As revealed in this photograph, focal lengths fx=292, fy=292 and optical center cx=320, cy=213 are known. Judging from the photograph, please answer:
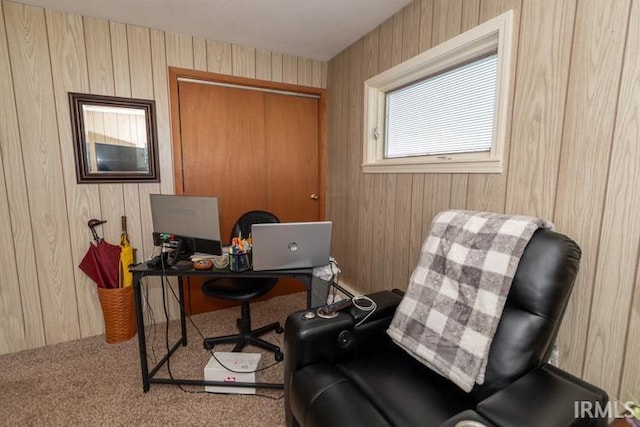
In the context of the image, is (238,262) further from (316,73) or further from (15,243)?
(316,73)

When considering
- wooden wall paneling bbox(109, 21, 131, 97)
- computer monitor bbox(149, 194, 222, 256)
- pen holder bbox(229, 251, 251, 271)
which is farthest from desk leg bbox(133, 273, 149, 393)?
wooden wall paneling bbox(109, 21, 131, 97)

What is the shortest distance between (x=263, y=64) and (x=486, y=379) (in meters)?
2.75

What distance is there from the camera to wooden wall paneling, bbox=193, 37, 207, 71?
2.39m

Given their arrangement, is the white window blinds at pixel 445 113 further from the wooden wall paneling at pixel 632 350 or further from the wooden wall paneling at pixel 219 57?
the wooden wall paneling at pixel 219 57

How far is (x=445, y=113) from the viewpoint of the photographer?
1.87m

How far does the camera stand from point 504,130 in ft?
4.65

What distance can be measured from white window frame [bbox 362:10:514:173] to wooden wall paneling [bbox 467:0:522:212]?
0.8 inches

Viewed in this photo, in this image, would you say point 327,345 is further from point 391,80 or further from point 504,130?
point 391,80

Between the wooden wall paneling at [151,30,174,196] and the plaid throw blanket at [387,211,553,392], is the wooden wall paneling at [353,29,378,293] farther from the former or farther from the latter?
the wooden wall paneling at [151,30,174,196]

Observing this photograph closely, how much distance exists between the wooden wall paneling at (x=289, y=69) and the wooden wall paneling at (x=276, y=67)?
0.11 ft

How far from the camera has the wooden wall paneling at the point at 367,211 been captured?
227cm

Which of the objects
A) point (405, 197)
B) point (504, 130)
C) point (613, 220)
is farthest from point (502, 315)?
point (405, 197)

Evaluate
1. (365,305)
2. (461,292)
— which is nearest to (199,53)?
(365,305)

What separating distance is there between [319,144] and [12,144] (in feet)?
7.60
